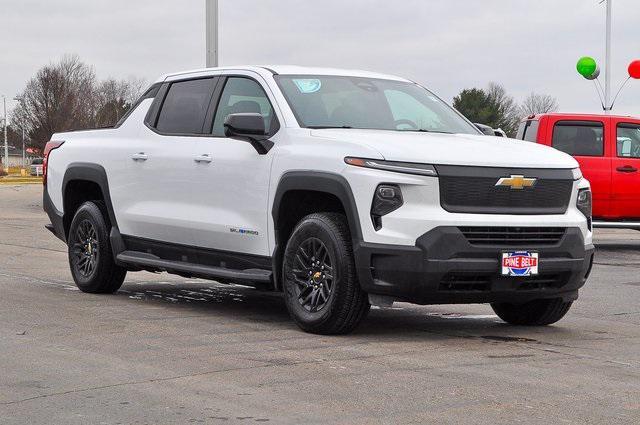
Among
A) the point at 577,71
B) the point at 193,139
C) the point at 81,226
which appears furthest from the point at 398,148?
the point at 577,71

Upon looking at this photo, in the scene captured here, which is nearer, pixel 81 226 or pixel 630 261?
pixel 81 226

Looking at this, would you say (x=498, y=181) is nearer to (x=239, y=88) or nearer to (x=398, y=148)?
(x=398, y=148)

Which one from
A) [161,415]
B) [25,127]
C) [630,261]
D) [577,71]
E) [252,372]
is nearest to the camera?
[161,415]

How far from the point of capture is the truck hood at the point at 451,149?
302 inches

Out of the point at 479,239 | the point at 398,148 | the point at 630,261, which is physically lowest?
the point at 630,261

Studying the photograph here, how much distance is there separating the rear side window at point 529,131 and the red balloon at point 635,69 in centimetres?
1091

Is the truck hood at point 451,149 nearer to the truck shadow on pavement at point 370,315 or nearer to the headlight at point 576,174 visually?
the headlight at point 576,174

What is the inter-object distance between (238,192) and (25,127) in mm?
98908

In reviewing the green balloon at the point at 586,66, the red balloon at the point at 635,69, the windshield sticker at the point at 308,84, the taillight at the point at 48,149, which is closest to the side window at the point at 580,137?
the taillight at the point at 48,149

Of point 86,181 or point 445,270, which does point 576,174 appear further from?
point 86,181

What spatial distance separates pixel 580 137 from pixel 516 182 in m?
9.88

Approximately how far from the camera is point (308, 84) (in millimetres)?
9031

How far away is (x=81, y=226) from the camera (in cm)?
1078

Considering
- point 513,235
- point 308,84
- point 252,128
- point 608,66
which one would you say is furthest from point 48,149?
point 608,66
